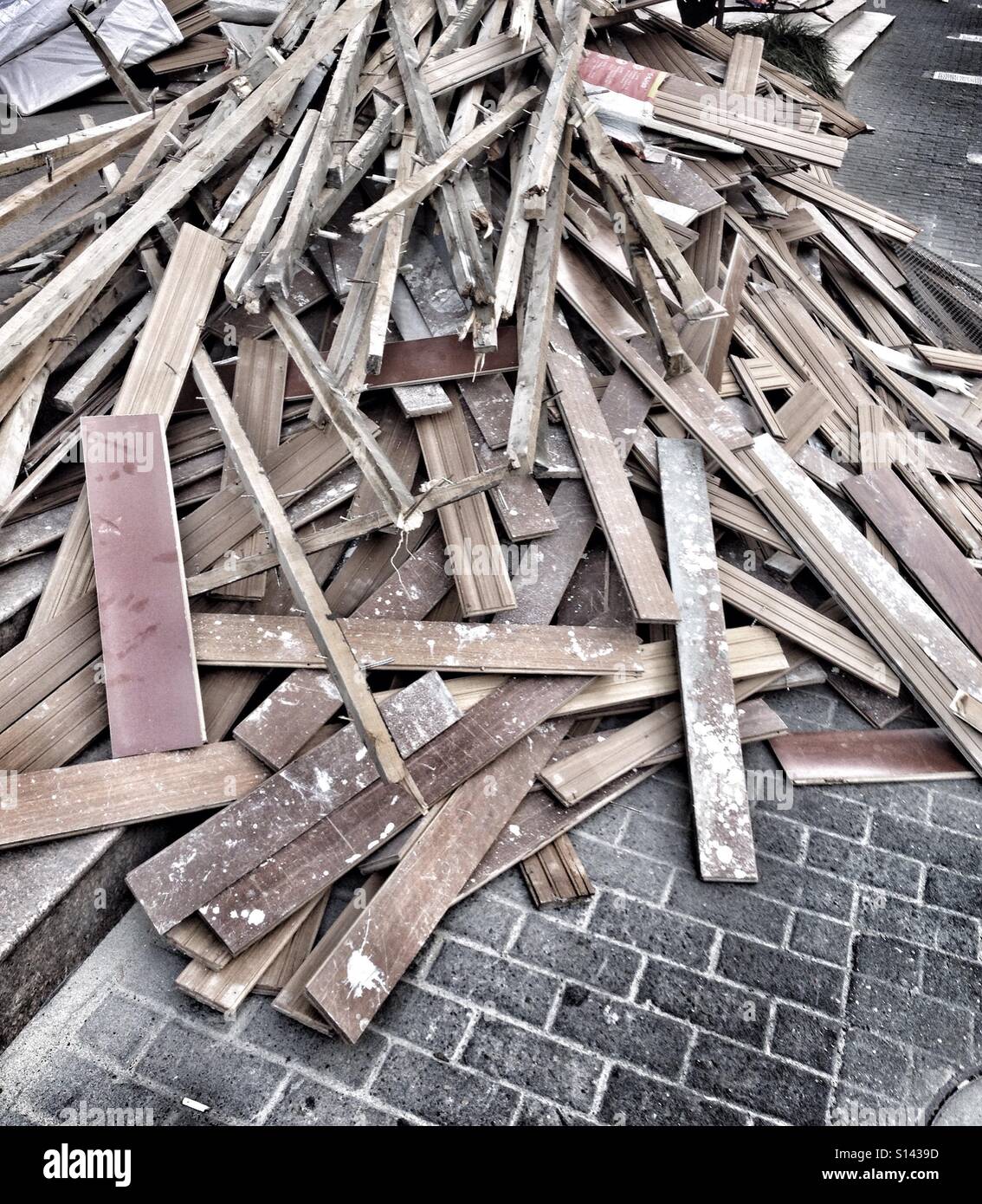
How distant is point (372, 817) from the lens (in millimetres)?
3510

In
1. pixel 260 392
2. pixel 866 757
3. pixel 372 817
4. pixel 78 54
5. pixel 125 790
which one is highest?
pixel 78 54

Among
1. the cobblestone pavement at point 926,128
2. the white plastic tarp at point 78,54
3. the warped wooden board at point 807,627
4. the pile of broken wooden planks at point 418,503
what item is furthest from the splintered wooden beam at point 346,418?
the cobblestone pavement at point 926,128

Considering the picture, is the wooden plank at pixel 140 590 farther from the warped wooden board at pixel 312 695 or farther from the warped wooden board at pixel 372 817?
the warped wooden board at pixel 372 817

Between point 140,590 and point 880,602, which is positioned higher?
point 140,590

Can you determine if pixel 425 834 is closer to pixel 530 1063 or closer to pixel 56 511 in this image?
pixel 530 1063

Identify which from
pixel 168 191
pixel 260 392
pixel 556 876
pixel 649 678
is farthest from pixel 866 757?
pixel 168 191

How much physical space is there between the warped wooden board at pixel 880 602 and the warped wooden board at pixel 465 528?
4.91 ft

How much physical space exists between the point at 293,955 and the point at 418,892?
49 cm

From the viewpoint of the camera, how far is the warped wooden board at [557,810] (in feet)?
11.8

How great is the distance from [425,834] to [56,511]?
2173 millimetres

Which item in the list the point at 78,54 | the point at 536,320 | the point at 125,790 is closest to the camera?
the point at 125,790

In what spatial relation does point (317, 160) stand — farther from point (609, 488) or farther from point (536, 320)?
point (609, 488)
